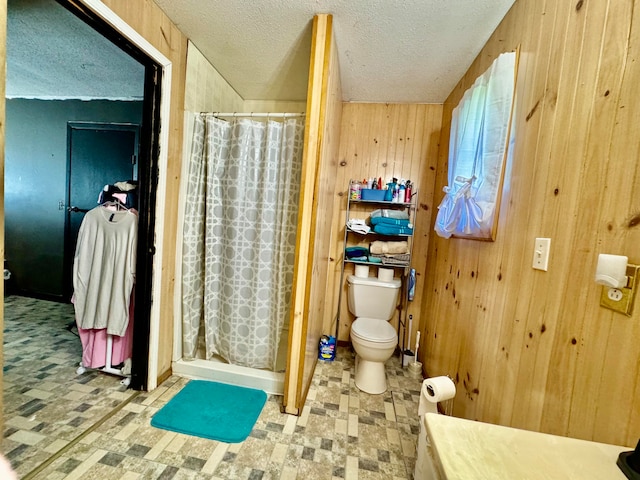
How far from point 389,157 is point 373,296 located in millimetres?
1285

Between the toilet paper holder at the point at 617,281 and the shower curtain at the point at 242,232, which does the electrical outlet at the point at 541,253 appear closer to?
the toilet paper holder at the point at 617,281

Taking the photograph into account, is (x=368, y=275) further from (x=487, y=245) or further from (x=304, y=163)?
(x=304, y=163)

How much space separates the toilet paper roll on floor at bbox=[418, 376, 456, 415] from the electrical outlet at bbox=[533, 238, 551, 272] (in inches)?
25.7

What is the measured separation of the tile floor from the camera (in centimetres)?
113

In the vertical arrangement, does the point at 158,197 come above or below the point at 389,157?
below

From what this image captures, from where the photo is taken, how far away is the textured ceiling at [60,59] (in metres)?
1.52

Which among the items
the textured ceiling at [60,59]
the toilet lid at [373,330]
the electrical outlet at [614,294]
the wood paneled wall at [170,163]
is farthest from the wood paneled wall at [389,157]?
the textured ceiling at [60,59]

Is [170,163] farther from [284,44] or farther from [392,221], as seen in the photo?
[392,221]

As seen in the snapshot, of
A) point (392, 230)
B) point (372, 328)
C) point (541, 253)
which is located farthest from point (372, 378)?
point (541, 253)

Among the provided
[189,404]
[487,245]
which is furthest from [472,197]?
[189,404]

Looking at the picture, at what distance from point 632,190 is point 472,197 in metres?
0.71

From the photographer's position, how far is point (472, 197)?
1305 millimetres

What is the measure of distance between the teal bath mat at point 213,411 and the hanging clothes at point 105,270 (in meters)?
0.61

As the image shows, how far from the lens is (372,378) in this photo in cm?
179
